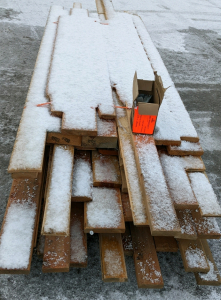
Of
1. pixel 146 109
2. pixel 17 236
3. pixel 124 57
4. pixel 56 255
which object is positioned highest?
pixel 146 109

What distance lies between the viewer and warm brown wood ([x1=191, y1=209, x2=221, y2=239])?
1909 millimetres

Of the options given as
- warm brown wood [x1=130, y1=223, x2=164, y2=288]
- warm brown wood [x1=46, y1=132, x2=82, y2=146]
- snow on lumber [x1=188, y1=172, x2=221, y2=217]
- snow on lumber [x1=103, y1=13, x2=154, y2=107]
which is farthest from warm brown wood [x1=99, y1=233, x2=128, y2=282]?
snow on lumber [x1=103, y1=13, x2=154, y2=107]

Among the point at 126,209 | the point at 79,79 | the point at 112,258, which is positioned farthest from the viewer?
the point at 79,79

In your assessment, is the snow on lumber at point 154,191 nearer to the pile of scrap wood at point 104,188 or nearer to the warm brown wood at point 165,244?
the pile of scrap wood at point 104,188

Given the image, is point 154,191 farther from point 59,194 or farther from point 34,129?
point 34,129

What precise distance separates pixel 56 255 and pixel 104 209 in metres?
0.45

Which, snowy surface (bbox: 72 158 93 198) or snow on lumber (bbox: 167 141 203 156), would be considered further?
snow on lumber (bbox: 167 141 203 156)

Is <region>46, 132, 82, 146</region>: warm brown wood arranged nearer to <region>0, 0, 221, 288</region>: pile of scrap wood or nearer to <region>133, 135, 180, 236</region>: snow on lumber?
<region>0, 0, 221, 288</region>: pile of scrap wood

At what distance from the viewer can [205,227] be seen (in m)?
1.94

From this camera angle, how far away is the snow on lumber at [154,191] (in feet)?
5.36

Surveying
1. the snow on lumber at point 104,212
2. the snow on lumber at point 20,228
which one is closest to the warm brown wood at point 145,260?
the snow on lumber at point 104,212

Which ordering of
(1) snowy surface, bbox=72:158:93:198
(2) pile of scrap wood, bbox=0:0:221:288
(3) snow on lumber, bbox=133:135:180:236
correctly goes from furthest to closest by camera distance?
(1) snowy surface, bbox=72:158:93:198 < (2) pile of scrap wood, bbox=0:0:221:288 < (3) snow on lumber, bbox=133:135:180:236

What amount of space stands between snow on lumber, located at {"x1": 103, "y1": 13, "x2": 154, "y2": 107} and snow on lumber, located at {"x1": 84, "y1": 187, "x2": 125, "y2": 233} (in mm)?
908

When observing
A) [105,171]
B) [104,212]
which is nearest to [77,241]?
[104,212]
